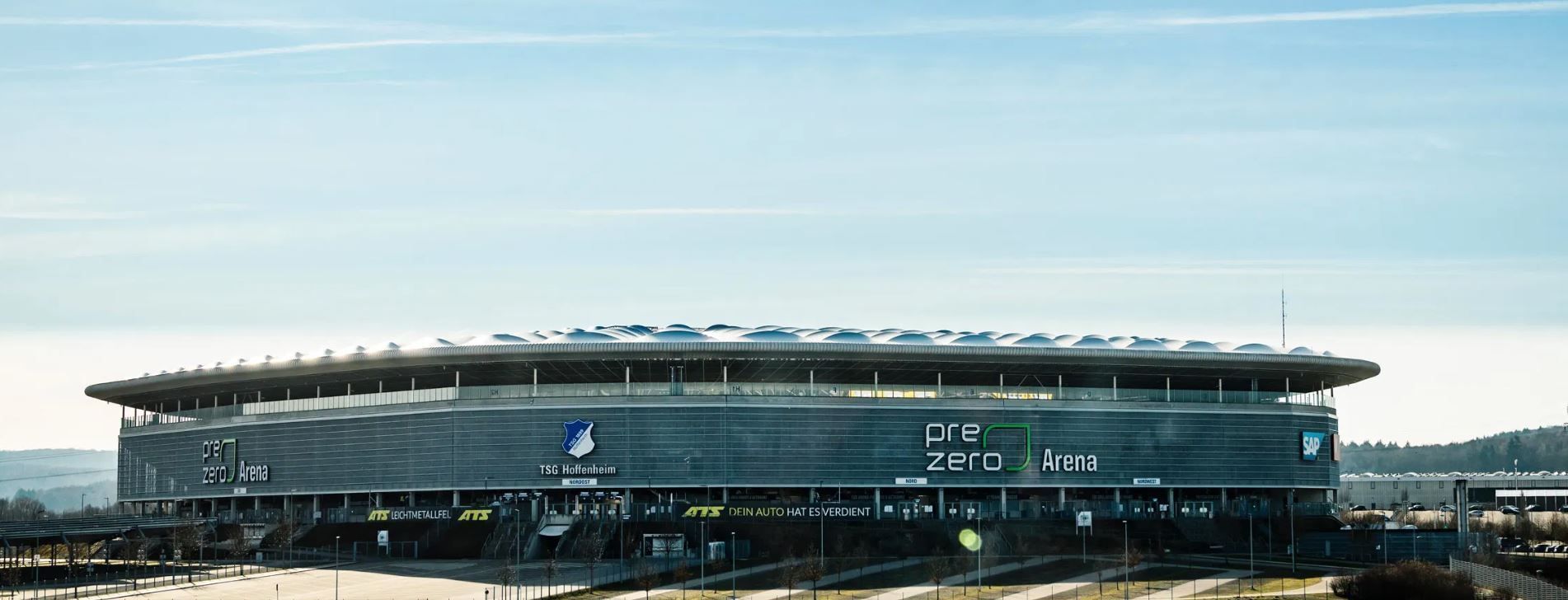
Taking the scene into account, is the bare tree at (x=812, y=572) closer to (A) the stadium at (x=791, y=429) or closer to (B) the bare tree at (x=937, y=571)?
(B) the bare tree at (x=937, y=571)

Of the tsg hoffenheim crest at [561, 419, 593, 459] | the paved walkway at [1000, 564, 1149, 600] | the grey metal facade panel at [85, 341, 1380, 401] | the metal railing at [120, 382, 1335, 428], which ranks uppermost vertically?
the grey metal facade panel at [85, 341, 1380, 401]

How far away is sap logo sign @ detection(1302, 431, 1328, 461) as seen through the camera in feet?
618

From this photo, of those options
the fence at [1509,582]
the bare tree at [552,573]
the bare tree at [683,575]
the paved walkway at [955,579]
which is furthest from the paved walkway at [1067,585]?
the bare tree at [552,573]

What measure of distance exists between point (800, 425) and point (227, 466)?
6125cm

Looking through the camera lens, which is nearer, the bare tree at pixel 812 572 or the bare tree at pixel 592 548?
the bare tree at pixel 812 572

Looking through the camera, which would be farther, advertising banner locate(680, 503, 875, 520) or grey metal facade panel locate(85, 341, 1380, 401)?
grey metal facade panel locate(85, 341, 1380, 401)

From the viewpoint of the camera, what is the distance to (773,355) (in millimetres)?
171625

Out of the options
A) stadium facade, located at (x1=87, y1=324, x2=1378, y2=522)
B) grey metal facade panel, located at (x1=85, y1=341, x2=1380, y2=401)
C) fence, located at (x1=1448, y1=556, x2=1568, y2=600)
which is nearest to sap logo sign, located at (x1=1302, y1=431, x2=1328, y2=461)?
stadium facade, located at (x1=87, y1=324, x2=1378, y2=522)

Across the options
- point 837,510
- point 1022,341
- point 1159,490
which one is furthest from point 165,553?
point 1159,490

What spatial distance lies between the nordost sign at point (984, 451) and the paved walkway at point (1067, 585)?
111 ft

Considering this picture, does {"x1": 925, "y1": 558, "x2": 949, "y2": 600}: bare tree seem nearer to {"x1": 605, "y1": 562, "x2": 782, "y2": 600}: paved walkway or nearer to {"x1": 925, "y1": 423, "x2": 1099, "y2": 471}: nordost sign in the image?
{"x1": 605, "y1": 562, "x2": 782, "y2": 600}: paved walkway

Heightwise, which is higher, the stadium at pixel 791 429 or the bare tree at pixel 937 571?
the stadium at pixel 791 429

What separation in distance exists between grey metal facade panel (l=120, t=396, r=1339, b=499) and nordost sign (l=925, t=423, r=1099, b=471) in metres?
0.24

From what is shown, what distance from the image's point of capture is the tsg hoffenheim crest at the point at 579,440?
173500 mm
